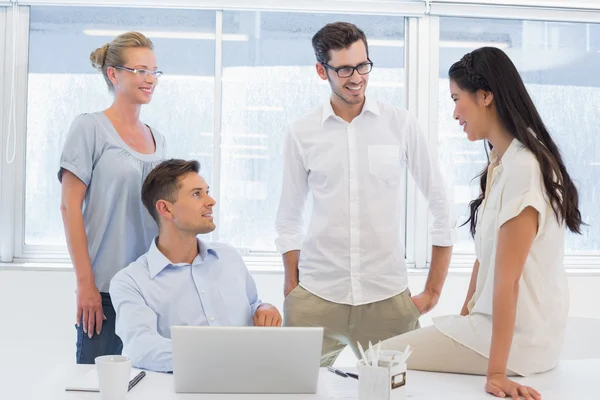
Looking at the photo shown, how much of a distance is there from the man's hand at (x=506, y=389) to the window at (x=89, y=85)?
259cm

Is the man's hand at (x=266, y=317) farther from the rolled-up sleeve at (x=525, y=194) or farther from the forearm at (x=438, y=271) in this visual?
the rolled-up sleeve at (x=525, y=194)

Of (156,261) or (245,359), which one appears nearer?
(245,359)

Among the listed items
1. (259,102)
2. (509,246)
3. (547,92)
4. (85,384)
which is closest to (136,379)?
(85,384)

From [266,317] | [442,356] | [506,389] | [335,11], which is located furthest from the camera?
[335,11]

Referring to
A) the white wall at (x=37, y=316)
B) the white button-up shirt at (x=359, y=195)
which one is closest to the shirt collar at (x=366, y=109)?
the white button-up shirt at (x=359, y=195)

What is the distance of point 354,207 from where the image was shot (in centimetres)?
226

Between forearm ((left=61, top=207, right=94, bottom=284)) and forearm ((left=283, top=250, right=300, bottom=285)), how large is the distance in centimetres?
68

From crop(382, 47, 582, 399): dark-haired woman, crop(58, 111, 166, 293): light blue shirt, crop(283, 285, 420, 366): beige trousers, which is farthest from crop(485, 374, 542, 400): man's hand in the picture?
crop(58, 111, 166, 293): light blue shirt

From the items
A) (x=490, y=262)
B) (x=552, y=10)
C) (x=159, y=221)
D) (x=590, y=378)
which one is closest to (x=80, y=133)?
(x=159, y=221)

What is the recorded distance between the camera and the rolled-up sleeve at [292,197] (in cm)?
238

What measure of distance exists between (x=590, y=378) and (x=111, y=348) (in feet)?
4.91

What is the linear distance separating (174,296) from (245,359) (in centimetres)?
65

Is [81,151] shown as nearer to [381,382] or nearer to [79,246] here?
[79,246]

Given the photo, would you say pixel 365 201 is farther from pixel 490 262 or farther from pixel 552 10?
pixel 552 10
